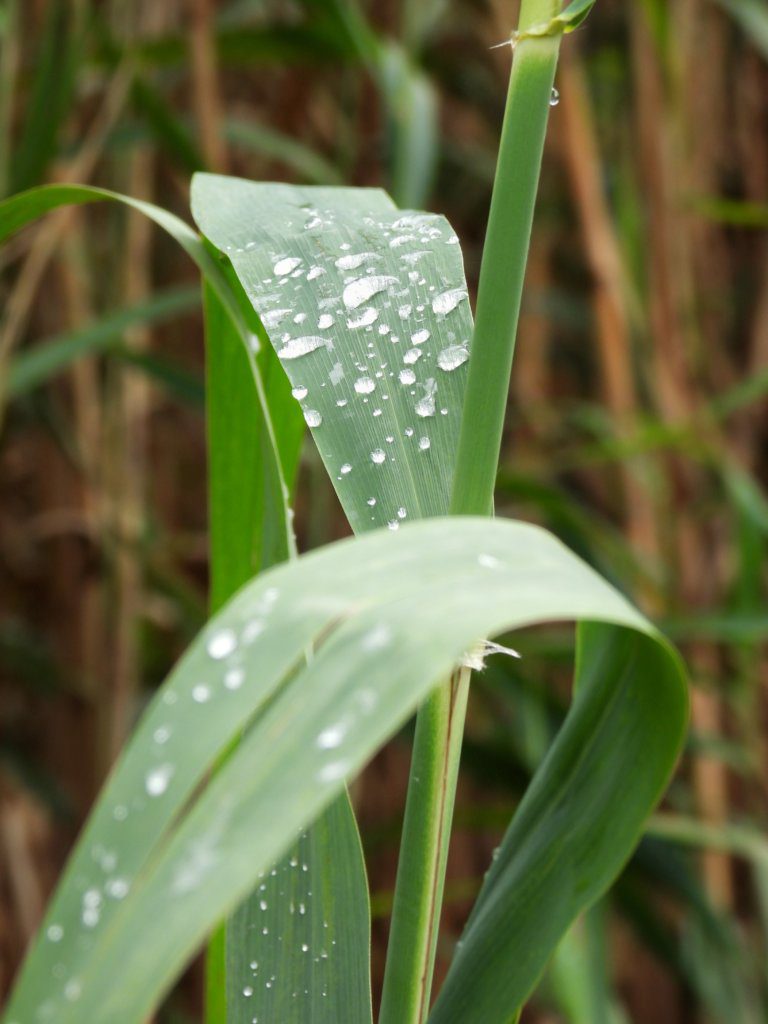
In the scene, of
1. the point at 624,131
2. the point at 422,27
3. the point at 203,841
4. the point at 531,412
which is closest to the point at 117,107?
the point at 422,27

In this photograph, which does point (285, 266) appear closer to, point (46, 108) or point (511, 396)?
point (46, 108)

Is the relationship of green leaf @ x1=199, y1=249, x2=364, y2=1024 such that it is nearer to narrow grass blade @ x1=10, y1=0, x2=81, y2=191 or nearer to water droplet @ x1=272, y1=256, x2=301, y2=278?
water droplet @ x1=272, y1=256, x2=301, y2=278

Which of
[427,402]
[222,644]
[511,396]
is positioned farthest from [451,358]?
[511,396]

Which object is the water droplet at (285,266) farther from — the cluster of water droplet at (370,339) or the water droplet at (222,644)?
the water droplet at (222,644)

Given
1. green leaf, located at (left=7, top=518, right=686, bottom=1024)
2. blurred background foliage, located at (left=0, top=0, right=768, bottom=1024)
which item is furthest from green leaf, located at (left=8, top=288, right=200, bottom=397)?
green leaf, located at (left=7, top=518, right=686, bottom=1024)

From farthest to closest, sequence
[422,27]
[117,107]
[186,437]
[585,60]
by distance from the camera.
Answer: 1. [186,437]
2. [585,60]
3. [422,27]
4. [117,107]

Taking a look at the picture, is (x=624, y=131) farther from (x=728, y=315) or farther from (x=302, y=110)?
(x=302, y=110)

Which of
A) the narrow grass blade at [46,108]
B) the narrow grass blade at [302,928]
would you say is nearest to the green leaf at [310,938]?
the narrow grass blade at [302,928]
